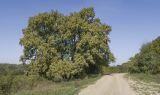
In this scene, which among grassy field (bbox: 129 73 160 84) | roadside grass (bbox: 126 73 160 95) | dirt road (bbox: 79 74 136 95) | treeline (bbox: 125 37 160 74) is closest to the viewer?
dirt road (bbox: 79 74 136 95)

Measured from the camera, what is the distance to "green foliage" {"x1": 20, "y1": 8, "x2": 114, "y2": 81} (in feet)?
176

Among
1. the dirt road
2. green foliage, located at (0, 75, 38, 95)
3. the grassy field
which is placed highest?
the grassy field

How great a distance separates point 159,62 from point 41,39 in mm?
23342

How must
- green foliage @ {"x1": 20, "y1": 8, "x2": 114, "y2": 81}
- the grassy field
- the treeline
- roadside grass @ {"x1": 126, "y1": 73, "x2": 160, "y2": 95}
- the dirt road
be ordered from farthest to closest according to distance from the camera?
the treeline
green foliage @ {"x1": 20, "y1": 8, "x2": 114, "y2": 81}
the grassy field
roadside grass @ {"x1": 126, "y1": 73, "x2": 160, "y2": 95}
the dirt road

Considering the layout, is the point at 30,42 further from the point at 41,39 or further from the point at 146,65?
the point at 146,65

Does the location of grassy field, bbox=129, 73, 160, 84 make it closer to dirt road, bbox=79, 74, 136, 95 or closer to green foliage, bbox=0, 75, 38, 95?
dirt road, bbox=79, 74, 136, 95

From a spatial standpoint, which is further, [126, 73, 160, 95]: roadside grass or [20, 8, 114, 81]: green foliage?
[20, 8, 114, 81]: green foliage

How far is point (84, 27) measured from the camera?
184 ft

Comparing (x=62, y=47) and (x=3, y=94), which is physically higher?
(x=62, y=47)

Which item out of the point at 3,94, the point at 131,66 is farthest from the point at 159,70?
the point at 3,94

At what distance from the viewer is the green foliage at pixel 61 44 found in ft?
176

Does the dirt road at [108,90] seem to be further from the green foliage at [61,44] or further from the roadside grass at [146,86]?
the green foliage at [61,44]

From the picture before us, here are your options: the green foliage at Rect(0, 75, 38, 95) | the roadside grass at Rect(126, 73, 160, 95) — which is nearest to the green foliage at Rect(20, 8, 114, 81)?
the roadside grass at Rect(126, 73, 160, 95)

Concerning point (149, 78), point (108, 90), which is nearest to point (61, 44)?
point (149, 78)
